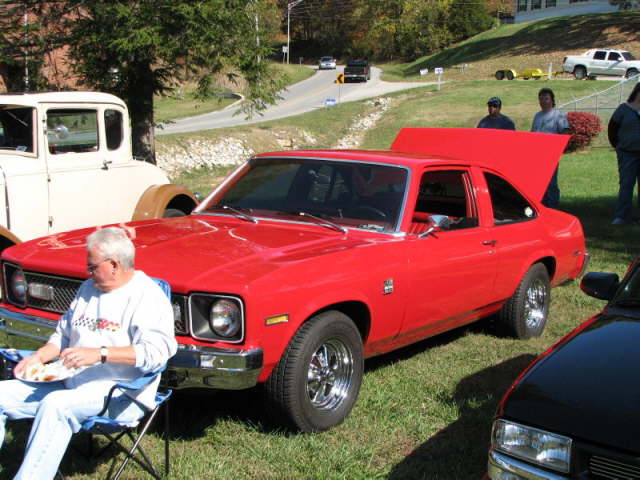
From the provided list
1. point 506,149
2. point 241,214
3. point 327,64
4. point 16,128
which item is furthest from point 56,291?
point 327,64

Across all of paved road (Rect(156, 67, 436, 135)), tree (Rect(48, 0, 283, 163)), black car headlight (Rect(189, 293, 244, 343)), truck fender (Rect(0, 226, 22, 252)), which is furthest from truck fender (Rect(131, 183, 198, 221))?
paved road (Rect(156, 67, 436, 135))

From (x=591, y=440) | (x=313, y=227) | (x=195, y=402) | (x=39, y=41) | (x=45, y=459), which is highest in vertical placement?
(x=39, y=41)

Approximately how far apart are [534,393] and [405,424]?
5.14 ft

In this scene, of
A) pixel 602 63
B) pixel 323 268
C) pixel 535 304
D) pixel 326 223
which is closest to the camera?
pixel 323 268

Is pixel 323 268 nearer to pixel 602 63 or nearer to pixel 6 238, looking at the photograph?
pixel 6 238

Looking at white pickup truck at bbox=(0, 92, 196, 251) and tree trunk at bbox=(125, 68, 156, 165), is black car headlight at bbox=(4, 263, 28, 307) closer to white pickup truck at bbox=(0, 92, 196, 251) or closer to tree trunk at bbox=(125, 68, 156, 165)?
white pickup truck at bbox=(0, 92, 196, 251)

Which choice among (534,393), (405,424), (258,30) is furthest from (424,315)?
(258,30)

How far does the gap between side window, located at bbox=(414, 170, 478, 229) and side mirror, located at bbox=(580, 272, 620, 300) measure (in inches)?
59.1

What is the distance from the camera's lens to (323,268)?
14.7 feet

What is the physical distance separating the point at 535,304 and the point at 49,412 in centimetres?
443

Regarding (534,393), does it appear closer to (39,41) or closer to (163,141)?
(39,41)

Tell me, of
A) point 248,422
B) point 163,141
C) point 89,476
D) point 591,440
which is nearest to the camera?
point 591,440

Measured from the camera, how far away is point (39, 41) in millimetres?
14523

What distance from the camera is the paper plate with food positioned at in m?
3.69
